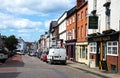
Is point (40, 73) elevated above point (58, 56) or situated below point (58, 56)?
below

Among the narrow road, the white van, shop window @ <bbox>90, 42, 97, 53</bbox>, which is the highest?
shop window @ <bbox>90, 42, 97, 53</bbox>

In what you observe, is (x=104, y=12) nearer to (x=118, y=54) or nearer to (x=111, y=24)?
(x=111, y=24)


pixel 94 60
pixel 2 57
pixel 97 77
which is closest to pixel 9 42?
pixel 2 57

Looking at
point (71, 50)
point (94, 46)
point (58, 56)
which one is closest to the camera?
point (94, 46)

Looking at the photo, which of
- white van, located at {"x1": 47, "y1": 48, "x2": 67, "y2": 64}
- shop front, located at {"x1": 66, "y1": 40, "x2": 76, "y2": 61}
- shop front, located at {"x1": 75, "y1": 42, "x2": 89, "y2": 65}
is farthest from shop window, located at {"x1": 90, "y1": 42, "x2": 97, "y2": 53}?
shop front, located at {"x1": 66, "y1": 40, "x2": 76, "y2": 61}

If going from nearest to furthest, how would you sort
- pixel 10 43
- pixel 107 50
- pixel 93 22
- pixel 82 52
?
pixel 107 50, pixel 93 22, pixel 82 52, pixel 10 43

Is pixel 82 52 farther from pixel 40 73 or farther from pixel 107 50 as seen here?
pixel 40 73

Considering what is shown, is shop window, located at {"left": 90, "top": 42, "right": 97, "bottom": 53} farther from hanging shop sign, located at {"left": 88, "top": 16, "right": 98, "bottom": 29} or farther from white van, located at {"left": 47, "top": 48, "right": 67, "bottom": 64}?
white van, located at {"left": 47, "top": 48, "right": 67, "bottom": 64}

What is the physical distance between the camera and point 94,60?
3750cm

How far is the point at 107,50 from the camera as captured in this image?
3366 cm

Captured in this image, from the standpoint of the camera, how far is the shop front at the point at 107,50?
30591 millimetres

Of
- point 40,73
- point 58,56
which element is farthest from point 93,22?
point 58,56

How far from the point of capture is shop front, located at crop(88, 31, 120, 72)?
30.6 m

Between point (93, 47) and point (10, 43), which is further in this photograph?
point (10, 43)
